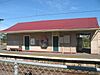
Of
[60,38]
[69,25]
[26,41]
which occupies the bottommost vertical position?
[26,41]

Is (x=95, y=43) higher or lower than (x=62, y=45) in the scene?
higher

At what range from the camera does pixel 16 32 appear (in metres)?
24.5

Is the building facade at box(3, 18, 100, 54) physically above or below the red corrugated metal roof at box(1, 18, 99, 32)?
below

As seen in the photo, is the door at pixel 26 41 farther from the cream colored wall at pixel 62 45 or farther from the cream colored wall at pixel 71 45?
the cream colored wall at pixel 71 45

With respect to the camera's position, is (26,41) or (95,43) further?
(26,41)

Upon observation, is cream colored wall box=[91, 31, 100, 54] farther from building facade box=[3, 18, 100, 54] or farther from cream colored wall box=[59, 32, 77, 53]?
cream colored wall box=[59, 32, 77, 53]

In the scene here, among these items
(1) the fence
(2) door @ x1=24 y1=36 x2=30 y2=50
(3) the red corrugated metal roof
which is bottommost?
(1) the fence

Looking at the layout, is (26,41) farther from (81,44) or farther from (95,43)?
(95,43)

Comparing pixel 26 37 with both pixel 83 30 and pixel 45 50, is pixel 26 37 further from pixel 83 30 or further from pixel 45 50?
pixel 83 30

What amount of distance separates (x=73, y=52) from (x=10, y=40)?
10311 millimetres

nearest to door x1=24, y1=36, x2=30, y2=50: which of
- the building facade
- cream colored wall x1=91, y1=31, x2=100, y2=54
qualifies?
the building facade

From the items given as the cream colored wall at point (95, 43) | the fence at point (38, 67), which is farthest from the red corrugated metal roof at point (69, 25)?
the fence at point (38, 67)

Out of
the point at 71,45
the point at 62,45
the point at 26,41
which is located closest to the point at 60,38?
the point at 62,45

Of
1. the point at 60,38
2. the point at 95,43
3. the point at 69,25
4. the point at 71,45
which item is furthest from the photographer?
the point at 69,25
